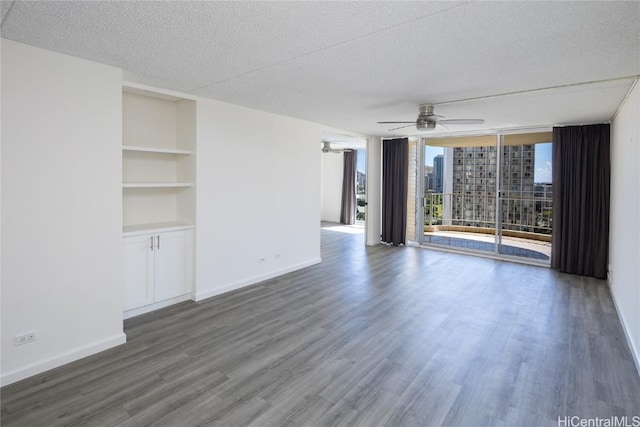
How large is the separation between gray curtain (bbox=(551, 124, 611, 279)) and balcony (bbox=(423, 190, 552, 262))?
2.07 feet

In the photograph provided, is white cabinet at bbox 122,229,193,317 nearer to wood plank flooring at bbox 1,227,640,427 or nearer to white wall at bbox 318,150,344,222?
wood plank flooring at bbox 1,227,640,427

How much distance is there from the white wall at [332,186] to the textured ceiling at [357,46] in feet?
25.1

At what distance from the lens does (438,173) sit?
7895 mm

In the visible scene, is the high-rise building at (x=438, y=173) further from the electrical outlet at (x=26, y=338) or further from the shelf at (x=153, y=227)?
the electrical outlet at (x=26, y=338)

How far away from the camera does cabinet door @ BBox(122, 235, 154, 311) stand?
11.9 ft

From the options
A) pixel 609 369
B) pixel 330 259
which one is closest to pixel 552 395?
pixel 609 369

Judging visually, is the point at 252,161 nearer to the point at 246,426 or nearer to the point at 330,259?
the point at 330,259

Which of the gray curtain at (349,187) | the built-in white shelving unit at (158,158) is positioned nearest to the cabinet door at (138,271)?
the built-in white shelving unit at (158,158)

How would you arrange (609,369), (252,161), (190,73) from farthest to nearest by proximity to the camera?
(252,161)
(190,73)
(609,369)

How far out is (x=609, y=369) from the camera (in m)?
2.75

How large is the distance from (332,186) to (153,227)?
8.46 metres

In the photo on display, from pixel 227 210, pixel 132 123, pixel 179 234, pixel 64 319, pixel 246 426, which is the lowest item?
pixel 246 426

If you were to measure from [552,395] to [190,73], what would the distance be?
399 centimetres

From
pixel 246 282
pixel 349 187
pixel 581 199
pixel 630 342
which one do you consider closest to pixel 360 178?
pixel 349 187
